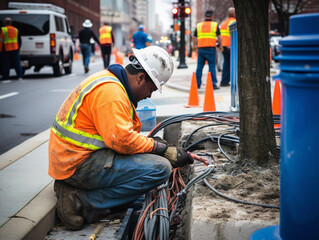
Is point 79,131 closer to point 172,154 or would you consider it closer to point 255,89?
point 172,154

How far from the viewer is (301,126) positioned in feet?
6.09

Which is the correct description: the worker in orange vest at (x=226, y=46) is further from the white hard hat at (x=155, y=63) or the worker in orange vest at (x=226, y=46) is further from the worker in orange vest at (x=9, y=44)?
the white hard hat at (x=155, y=63)

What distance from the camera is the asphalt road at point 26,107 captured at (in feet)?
22.0

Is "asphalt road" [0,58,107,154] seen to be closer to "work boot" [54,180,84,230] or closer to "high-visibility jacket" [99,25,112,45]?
"work boot" [54,180,84,230]

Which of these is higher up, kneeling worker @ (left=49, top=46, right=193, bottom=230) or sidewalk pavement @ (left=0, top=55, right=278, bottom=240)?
kneeling worker @ (left=49, top=46, right=193, bottom=230)

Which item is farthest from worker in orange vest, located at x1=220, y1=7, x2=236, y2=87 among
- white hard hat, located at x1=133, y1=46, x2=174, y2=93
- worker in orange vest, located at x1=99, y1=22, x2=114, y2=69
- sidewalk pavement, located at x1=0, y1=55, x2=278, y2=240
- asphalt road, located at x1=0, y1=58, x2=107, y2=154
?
white hard hat, located at x1=133, y1=46, x2=174, y2=93

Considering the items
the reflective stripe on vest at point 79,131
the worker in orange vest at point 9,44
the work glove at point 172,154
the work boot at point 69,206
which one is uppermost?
the worker in orange vest at point 9,44

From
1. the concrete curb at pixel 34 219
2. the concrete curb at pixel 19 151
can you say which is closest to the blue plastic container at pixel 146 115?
the concrete curb at pixel 19 151

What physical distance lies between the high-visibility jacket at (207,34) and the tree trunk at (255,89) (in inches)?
287

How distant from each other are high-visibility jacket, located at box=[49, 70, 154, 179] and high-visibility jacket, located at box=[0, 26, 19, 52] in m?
12.1

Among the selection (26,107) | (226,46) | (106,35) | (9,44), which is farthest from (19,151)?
(106,35)

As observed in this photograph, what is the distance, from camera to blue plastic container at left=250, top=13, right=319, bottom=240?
181 cm

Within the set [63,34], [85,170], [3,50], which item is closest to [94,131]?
[85,170]

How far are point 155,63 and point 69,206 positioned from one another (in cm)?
135
